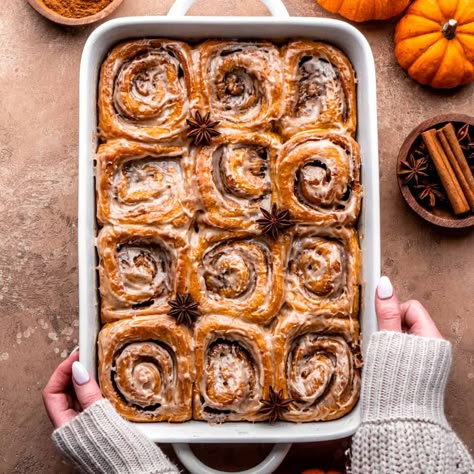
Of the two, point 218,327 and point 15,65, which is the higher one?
point 15,65

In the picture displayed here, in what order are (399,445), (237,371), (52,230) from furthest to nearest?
(52,230)
(237,371)
(399,445)

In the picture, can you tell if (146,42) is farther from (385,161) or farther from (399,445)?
(399,445)

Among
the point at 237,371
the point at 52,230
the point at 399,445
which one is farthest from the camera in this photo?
the point at 52,230

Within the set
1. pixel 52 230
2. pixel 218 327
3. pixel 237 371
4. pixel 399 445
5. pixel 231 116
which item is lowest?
pixel 399 445

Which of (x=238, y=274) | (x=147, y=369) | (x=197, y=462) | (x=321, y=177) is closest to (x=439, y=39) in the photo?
(x=321, y=177)

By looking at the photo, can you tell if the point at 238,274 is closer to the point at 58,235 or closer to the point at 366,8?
the point at 58,235

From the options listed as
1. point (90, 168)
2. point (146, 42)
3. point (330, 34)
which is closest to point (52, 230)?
point (90, 168)

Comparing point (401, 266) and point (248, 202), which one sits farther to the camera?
point (401, 266)

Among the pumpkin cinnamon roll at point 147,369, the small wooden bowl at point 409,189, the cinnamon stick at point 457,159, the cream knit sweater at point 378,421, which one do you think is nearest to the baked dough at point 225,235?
the pumpkin cinnamon roll at point 147,369
